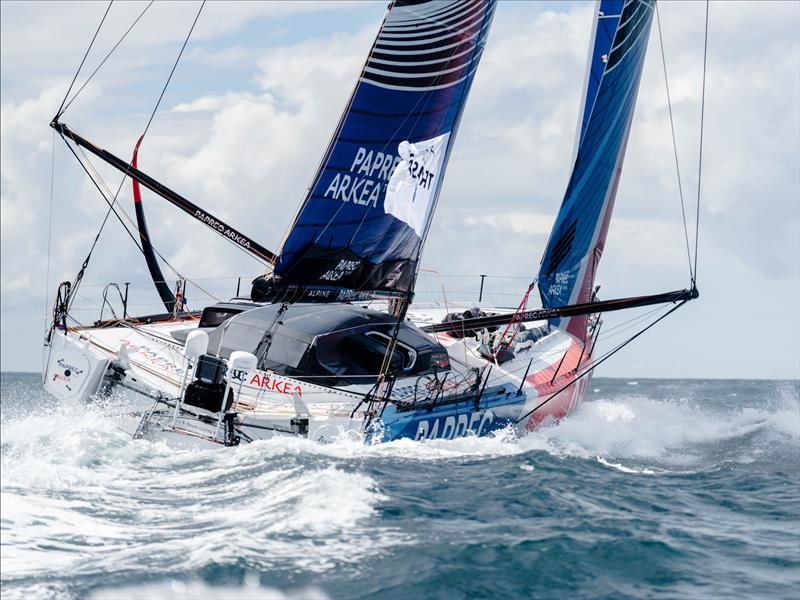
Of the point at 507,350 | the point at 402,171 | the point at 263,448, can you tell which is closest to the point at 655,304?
the point at 507,350

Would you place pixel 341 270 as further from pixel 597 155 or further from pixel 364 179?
pixel 597 155

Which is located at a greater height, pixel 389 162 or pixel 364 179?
pixel 389 162

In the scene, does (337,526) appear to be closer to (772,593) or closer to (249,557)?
(249,557)

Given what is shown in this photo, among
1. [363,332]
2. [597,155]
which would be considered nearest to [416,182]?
[363,332]

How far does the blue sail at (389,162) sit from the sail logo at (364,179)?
1 cm

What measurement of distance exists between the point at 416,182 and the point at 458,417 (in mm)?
3350

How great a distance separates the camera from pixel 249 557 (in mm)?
7266

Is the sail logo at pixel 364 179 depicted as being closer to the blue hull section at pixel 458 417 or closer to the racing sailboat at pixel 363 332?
the racing sailboat at pixel 363 332

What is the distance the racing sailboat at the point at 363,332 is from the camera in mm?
A: 11188

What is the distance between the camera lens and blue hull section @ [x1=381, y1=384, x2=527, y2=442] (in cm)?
1159

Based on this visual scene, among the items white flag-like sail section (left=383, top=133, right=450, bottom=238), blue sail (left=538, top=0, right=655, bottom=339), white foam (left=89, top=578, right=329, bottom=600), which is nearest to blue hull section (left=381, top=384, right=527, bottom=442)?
white flag-like sail section (left=383, top=133, right=450, bottom=238)

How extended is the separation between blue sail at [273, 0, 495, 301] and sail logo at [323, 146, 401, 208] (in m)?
0.01

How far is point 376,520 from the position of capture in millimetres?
8352

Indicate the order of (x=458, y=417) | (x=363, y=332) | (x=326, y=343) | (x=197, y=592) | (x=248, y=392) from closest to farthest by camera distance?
(x=197, y=592)
(x=248, y=392)
(x=458, y=417)
(x=326, y=343)
(x=363, y=332)
